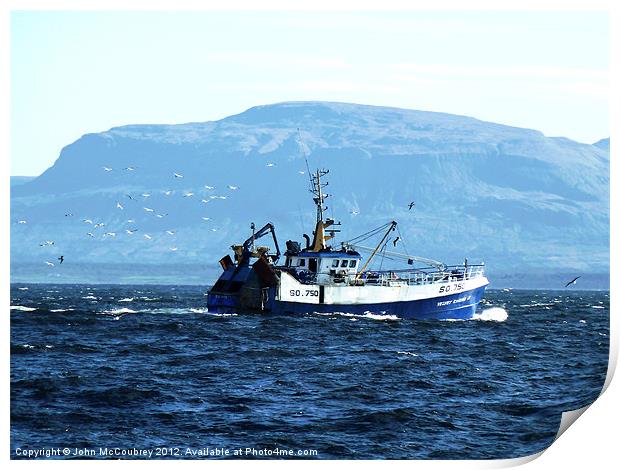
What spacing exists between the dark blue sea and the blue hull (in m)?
6.73

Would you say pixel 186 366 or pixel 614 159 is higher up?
pixel 614 159

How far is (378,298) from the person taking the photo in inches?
3081

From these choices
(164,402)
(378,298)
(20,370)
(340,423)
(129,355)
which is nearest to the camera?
(340,423)

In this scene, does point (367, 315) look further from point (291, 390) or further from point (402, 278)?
point (291, 390)

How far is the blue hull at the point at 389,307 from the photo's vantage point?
77312 millimetres

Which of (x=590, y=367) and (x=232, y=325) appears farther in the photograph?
(x=232, y=325)

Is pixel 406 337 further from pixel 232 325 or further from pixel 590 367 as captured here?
pixel 590 367

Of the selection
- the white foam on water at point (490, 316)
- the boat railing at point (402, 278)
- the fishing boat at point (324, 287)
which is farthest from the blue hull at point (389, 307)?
the white foam on water at point (490, 316)

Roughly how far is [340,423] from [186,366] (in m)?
14.3

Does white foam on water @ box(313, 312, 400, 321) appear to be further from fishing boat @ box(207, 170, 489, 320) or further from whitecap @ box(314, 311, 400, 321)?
fishing boat @ box(207, 170, 489, 320)

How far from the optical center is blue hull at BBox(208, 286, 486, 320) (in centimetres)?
7731

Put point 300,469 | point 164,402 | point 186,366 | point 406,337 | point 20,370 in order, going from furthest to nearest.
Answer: point 406,337 < point 186,366 < point 20,370 < point 164,402 < point 300,469

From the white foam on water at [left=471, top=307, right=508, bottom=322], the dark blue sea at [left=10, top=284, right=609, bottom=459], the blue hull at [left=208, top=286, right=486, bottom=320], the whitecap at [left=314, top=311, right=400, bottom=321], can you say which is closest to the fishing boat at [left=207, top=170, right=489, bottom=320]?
the blue hull at [left=208, top=286, right=486, bottom=320]

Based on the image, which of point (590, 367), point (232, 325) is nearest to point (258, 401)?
point (590, 367)
